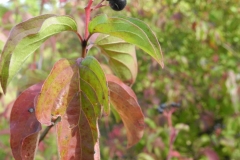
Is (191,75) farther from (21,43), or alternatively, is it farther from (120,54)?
(21,43)

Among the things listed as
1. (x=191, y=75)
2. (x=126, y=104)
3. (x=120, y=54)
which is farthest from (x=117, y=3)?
(x=191, y=75)

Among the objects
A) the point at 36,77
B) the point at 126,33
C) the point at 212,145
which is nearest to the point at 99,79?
the point at 126,33

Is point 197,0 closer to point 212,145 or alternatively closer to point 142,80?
point 142,80

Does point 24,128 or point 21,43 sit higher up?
point 21,43

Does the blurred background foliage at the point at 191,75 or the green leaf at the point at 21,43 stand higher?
the green leaf at the point at 21,43

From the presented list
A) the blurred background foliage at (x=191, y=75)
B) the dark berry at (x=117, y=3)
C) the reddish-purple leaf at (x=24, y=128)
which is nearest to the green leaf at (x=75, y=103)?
the reddish-purple leaf at (x=24, y=128)

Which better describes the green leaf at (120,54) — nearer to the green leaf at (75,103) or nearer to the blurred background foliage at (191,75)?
the green leaf at (75,103)

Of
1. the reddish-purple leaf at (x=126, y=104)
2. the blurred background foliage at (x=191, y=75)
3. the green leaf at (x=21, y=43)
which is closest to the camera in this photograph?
the green leaf at (x=21, y=43)
